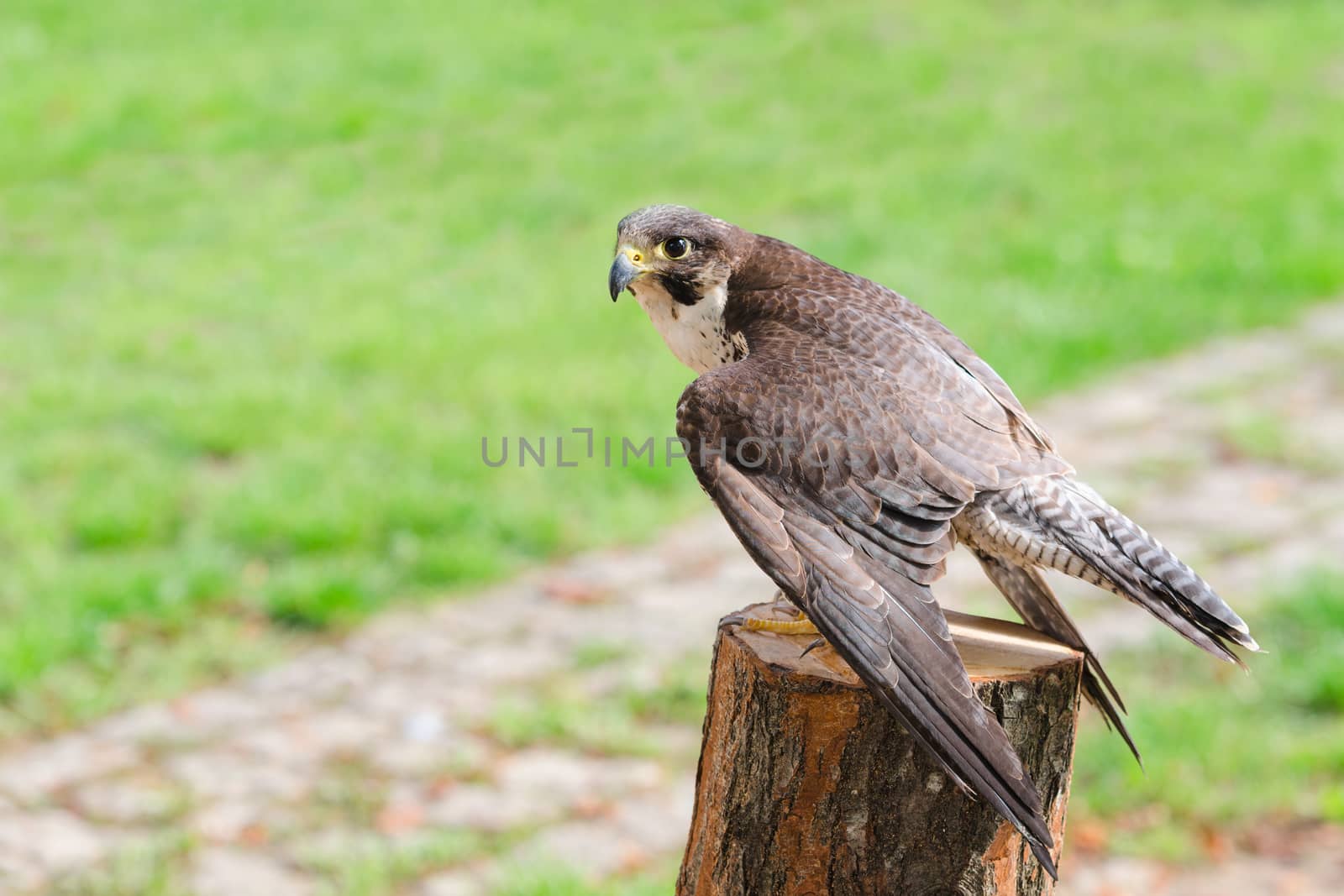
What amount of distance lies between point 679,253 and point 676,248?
0.04 ft

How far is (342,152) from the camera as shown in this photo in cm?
1099

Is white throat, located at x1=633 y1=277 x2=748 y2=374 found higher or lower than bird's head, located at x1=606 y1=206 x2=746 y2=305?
lower

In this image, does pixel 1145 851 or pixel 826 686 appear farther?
pixel 1145 851

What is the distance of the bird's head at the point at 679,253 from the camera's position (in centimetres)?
336

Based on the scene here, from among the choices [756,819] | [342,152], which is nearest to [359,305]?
[342,152]

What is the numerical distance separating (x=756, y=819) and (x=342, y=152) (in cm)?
905

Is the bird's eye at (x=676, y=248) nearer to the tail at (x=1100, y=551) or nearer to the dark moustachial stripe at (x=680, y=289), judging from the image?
the dark moustachial stripe at (x=680, y=289)

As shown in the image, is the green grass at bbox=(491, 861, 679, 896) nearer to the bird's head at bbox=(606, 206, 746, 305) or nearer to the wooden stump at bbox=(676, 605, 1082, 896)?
the wooden stump at bbox=(676, 605, 1082, 896)

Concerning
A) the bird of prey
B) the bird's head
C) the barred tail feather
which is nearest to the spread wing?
the bird of prey

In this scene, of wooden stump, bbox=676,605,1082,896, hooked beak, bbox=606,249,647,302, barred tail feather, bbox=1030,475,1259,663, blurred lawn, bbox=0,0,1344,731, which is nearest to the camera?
barred tail feather, bbox=1030,475,1259,663

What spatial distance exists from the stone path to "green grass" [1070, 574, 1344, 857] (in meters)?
0.16

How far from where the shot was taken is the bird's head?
336 centimetres

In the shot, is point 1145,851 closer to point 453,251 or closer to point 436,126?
point 453,251

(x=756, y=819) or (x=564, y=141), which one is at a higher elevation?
(x=564, y=141)
